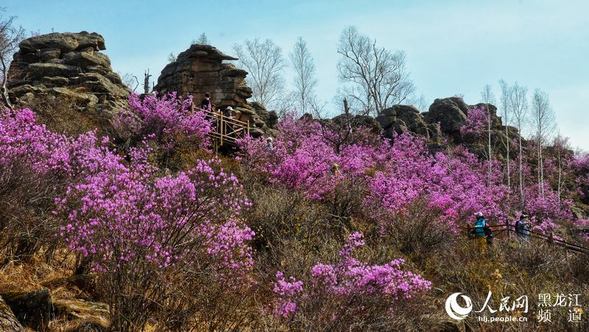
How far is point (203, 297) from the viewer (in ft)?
17.7

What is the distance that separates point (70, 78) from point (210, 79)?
24.2 ft

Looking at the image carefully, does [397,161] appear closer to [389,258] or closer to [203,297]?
[389,258]

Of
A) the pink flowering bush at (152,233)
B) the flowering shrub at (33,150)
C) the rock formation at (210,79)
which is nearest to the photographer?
the pink flowering bush at (152,233)

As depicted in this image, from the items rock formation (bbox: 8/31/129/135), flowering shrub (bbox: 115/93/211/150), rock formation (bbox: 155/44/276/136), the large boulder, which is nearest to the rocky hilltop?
the large boulder

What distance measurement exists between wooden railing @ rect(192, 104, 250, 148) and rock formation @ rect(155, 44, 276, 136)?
3.09 metres

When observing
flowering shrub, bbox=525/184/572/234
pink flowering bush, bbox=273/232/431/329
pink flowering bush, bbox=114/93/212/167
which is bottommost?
flowering shrub, bbox=525/184/572/234

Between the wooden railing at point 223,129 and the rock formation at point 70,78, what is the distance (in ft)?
12.6

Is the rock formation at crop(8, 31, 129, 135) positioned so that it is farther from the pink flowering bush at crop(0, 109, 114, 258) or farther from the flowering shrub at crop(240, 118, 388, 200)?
the pink flowering bush at crop(0, 109, 114, 258)

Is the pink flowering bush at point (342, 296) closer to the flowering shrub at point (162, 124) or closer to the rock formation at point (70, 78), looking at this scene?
the flowering shrub at point (162, 124)

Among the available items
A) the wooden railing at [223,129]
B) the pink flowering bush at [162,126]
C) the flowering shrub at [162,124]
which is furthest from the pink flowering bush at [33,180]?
the wooden railing at [223,129]

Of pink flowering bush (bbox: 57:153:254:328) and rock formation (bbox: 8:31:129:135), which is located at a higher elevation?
rock formation (bbox: 8:31:129:135)

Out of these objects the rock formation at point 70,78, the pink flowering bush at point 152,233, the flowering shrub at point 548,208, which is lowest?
the flowering shrub at point 548,208

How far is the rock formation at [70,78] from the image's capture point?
17984 mm

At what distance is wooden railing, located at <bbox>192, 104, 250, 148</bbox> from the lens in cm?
2030
